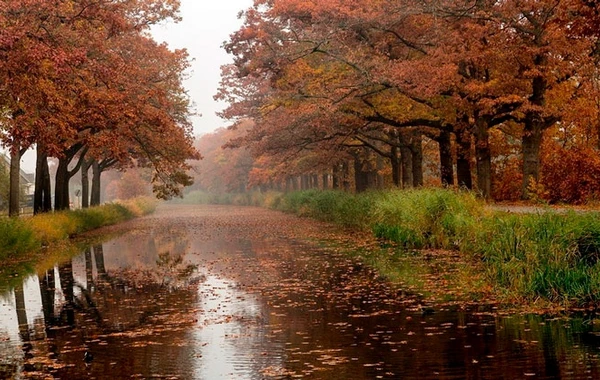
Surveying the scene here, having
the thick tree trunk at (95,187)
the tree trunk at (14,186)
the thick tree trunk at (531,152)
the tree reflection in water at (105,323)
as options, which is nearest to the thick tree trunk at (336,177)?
the thick tree trunk at (95,187)

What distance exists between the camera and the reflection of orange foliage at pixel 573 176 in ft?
102

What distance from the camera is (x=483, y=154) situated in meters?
32.8

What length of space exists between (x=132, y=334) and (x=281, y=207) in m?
57.2

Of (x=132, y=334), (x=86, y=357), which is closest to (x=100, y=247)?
(x=132, y=334)

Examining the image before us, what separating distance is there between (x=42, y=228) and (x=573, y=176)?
23.4m

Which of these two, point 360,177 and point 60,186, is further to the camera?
point 360,177

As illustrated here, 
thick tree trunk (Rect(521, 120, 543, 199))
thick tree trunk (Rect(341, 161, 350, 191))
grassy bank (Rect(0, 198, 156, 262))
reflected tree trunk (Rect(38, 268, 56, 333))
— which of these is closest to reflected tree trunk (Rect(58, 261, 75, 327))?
reflected tree trunk (Rect(38, 268, 56, 333))

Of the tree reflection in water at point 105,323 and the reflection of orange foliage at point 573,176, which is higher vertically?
the reflection of orange foliage at point 573,176

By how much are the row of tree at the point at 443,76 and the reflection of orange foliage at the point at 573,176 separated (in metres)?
0.12

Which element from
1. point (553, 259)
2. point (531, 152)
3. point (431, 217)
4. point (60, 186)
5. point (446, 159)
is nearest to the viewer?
point (553, 259)

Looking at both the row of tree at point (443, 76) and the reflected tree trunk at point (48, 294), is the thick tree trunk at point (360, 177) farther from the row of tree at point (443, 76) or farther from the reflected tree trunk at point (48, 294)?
the reflected tree trunk at point (48, 294)

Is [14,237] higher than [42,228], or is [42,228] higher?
[42,228]

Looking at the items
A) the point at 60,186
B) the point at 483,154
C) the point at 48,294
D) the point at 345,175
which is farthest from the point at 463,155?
the point at 60,186

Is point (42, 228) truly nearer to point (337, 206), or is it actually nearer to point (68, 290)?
point (68, 290)
